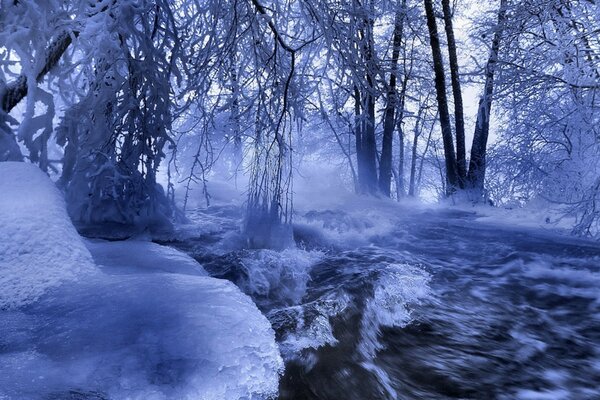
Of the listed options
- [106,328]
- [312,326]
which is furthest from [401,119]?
[106,328]

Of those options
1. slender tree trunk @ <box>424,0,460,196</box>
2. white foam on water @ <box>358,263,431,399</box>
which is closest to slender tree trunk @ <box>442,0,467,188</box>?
slender tree trunk @ <box>424,0,460,196</box>

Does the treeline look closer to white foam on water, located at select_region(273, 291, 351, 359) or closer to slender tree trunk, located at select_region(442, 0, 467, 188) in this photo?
white foam on water, located at select_region(273, 291, 351, 359)

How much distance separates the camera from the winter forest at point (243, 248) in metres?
1.75

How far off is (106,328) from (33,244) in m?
0.79

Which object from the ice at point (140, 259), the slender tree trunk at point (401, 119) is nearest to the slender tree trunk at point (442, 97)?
the slender tree trunk at point (401, 119)

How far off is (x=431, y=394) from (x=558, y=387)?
2.00ft

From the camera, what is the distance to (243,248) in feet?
14.9

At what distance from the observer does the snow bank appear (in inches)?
80.7

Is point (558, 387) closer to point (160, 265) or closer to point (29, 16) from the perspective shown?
point (160, 265)

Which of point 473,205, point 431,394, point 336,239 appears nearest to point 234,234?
point 336,239

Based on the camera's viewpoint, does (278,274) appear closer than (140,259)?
No

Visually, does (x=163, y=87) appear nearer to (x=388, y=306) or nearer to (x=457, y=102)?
(x=388, y=306)

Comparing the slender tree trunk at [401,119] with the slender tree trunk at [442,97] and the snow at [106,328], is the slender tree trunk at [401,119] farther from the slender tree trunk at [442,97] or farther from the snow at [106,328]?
the snow at [106,328]

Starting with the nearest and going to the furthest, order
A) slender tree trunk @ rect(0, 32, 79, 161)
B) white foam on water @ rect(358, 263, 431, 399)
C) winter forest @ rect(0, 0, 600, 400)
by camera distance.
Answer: winter forest @ rect(0, 0, 600, 400)
white foam on water @ rect(358, 263, 431, 399)
slender tree trunk @ rect(0, 32, 79, 161)
